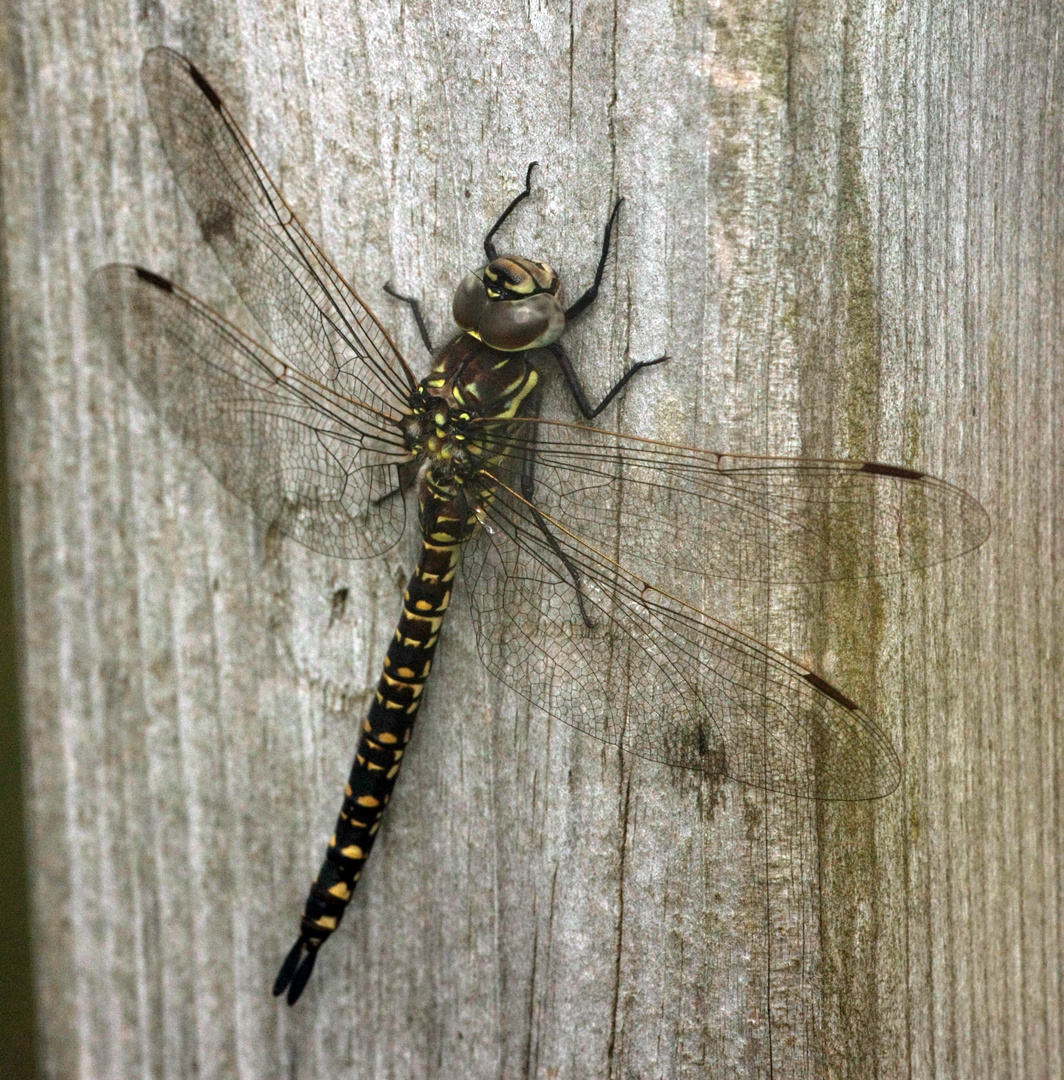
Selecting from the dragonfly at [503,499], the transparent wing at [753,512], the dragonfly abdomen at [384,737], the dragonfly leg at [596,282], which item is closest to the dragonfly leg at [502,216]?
the dragonfly at [503,499]

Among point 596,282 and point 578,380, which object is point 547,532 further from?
point 596,282

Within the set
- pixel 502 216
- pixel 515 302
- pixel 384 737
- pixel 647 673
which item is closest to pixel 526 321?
pixel 515 302

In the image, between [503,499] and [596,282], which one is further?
[503,499]

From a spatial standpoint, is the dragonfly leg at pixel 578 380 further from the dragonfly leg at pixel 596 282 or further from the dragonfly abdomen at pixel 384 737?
the dragonfly abdomen at pixel 384 737

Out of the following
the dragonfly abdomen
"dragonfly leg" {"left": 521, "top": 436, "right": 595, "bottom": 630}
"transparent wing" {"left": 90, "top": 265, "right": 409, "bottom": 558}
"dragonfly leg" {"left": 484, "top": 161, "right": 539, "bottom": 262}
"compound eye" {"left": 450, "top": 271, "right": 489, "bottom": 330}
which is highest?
"dragonfly leg" {"left": 484, "top": 161, "right": 539, "bottom": 262}

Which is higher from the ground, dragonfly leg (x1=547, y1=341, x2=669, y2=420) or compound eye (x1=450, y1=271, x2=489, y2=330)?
compound eye (x1=450, y1=271, x2=489, y2=330)

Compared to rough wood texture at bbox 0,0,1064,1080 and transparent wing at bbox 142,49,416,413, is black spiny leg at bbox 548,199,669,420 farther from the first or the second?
transparent wing at bbox 142,49,416,413

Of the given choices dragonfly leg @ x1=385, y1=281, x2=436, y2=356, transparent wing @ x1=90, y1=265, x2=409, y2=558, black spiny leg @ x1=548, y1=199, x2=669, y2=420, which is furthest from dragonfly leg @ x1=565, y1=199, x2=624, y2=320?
transparent wing @ x1=90, y1=265, x2=409, y2=558

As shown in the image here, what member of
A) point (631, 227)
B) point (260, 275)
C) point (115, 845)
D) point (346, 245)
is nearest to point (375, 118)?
point (346, 245)
